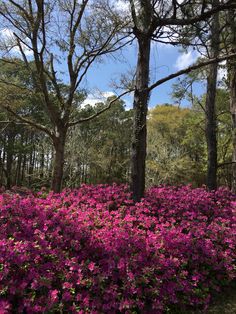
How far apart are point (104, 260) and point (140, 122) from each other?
10.1 ft

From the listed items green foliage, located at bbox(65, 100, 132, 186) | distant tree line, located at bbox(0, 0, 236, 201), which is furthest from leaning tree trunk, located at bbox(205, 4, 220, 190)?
green foliage, located at bbox(65, 100, 132, 186)

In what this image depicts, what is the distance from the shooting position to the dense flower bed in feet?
9.07

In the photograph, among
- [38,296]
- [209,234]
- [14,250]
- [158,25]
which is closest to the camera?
[38,296]

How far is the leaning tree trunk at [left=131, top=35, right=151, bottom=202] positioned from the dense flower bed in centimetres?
82

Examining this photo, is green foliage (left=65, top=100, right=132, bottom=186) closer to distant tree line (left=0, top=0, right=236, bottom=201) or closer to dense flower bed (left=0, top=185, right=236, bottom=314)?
distant tree line (left=0, top=0, right=236, bottom=201)

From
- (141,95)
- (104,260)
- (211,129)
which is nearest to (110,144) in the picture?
(211,129)

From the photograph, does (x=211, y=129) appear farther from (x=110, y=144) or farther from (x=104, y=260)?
(x=110, y=144)

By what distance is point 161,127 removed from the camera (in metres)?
32.3

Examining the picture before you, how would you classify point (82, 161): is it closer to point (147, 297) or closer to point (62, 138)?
point (62, 138)

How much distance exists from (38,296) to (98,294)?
0.55 meters

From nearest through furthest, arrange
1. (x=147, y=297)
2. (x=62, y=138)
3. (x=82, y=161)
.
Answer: (x=147, y=297)
(x=62, y=138)
(x=82, y=161)

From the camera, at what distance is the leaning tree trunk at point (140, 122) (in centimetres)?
570

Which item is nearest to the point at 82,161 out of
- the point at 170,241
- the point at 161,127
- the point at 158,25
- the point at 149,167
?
the point at 149,167

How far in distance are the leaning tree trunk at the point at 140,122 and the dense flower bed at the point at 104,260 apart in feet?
2.70
